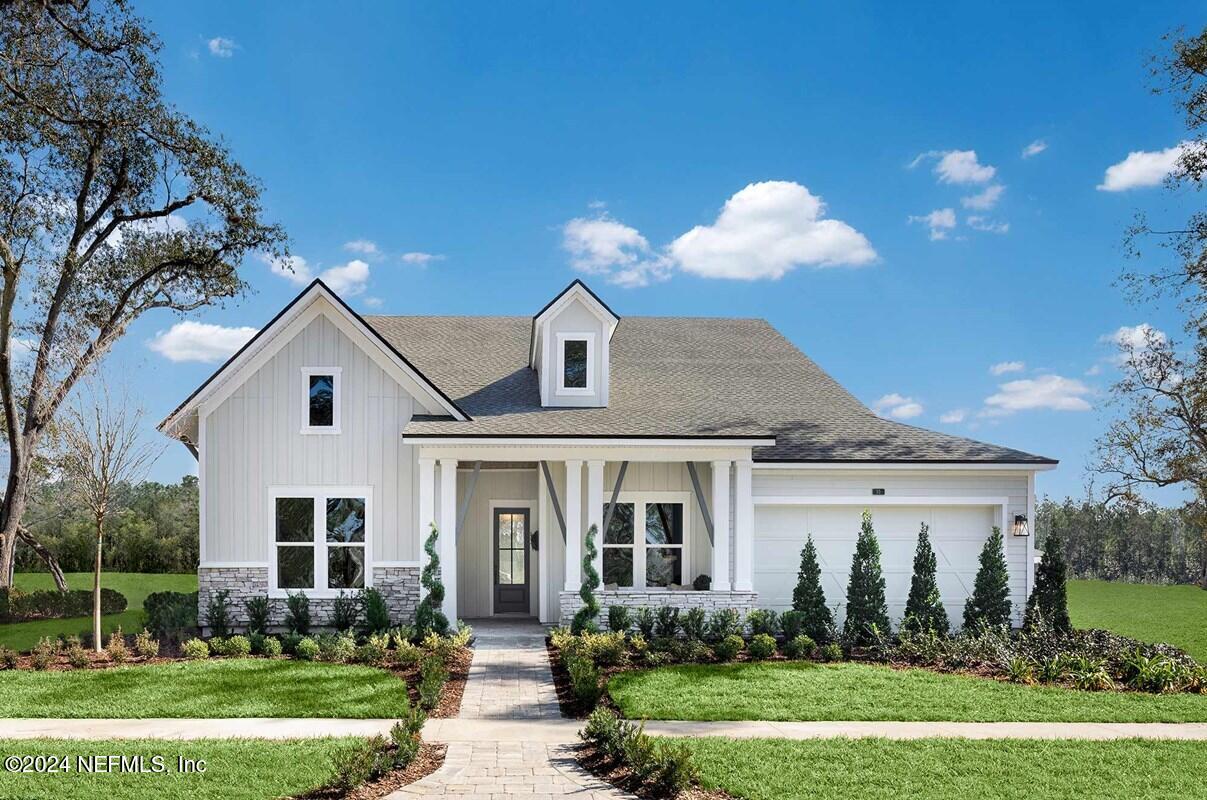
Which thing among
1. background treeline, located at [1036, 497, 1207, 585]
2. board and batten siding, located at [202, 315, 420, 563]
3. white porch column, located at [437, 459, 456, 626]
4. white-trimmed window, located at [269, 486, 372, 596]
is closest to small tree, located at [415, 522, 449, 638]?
white porch column, located at [437, 459, 456, 626]

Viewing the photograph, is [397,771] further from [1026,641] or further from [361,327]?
[1026,641]

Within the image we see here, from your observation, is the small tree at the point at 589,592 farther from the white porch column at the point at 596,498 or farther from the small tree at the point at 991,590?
the small tree at the point at 991,590

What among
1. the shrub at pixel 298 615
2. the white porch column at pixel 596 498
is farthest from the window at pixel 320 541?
the white porch column at pixel 596 498

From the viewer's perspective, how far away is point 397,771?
27.2ft

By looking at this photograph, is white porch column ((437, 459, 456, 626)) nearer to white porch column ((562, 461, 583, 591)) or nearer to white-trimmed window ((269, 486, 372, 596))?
white-trimmed window ((269, 486, 372, 596))

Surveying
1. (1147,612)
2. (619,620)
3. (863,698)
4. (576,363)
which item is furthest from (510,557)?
(1147,612)

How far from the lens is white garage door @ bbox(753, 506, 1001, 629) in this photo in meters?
17.4

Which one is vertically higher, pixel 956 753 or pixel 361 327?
pixel 361 327

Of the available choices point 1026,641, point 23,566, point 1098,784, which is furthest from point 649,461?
point 23,566

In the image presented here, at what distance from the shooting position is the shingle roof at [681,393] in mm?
16859

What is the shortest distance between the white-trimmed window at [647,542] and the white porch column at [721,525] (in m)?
1.15

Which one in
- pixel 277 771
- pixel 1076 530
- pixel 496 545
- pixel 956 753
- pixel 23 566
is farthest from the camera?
pixel 1076 530

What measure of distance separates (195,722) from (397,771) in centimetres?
326

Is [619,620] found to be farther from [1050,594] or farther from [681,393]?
[1050,594]
